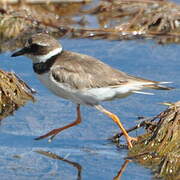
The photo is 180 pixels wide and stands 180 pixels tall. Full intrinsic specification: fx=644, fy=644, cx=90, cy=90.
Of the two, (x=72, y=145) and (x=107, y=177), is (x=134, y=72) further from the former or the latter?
(x=107, y=177)

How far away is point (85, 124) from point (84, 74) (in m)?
0.69

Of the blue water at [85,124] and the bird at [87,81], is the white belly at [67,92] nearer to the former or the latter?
the bird at [87,81]

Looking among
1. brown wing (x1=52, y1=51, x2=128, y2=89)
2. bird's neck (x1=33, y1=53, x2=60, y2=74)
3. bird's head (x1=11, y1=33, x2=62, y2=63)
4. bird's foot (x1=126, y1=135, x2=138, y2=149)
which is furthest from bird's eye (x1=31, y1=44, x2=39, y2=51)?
bird's foot (x1=126, y1=135, x2=138, y2=149)

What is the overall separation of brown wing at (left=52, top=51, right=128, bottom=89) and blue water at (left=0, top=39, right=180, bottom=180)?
530mm

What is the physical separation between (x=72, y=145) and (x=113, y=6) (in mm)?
4429

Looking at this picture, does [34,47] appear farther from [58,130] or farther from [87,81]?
[58,130]

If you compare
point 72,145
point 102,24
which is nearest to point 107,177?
Result: point 72,145

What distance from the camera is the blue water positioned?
5035mm

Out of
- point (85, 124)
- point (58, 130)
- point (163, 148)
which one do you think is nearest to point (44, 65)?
point (58, 130)

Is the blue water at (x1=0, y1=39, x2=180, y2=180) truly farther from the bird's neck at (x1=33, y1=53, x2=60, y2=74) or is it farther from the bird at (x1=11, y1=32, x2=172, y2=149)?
the bird's neck at (x1=33, y1=53, x2=60, y2=74)

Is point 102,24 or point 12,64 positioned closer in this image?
point 12,64

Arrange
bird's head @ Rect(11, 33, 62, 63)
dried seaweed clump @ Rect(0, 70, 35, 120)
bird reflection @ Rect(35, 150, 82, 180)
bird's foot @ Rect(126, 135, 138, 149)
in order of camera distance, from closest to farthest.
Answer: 1. bird reflection @ Rect(35, 150, 82, 180)
2. bird's foot @ Rect(126, 135, 138, 149)
3. bird's head @ Rect(11, 33, 62, 63)
4. dried seaweed clump @ Rect(0, 70, 35, 120)

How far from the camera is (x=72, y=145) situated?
18.2 ft

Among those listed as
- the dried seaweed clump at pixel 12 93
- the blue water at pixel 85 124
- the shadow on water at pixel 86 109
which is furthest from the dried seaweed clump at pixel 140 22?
the dried seaweed clump at pixel 12 93
